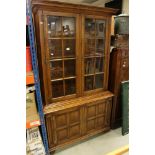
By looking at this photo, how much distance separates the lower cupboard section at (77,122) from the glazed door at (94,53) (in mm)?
250

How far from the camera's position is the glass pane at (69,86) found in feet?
6.37

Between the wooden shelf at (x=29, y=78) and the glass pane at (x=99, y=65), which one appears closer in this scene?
the wooden shelf at (x=29, y=78)

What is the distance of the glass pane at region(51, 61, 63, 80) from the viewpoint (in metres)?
1.79

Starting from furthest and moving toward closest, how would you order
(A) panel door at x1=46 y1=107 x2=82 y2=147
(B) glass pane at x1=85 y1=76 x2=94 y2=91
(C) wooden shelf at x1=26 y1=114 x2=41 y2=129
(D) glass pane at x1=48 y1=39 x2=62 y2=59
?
(B) glass pane at x1=85 y1=76 x2=94 y2=91 < (A) panel door at x1=46 y1=107 x2=82 y2=147 < (D) glass pane at x1=48 y1=39 x2=62 y2=59 < (C) wooden shelf at x1=26 y1=114 x2=41 y2=129

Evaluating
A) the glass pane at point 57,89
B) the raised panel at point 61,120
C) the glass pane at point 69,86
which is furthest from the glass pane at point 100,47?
the raised panel at point 61,120

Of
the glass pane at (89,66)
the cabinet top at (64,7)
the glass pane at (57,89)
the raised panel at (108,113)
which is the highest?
A: the cabinet top at (64,7)

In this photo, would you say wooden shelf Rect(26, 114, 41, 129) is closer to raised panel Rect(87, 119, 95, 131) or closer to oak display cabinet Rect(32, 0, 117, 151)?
oak display cabinet Rect(32, 0, 117, 151)

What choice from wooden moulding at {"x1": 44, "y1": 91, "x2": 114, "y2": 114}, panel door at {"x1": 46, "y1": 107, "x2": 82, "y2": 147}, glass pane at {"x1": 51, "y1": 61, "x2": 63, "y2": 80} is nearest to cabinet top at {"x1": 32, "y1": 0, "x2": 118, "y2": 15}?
glass pane at {"x1": 51, "y1": 61, "x2": 63, "y2": 80}

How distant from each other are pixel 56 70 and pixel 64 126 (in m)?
0.73

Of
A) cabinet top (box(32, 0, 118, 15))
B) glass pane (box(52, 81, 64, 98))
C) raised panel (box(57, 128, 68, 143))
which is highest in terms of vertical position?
cabinet top (box(32, 0, 118, 15))

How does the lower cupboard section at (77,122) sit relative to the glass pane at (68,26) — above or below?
below

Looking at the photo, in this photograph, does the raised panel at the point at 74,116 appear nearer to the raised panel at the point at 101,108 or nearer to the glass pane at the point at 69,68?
the raised panel at the point at 101,108
